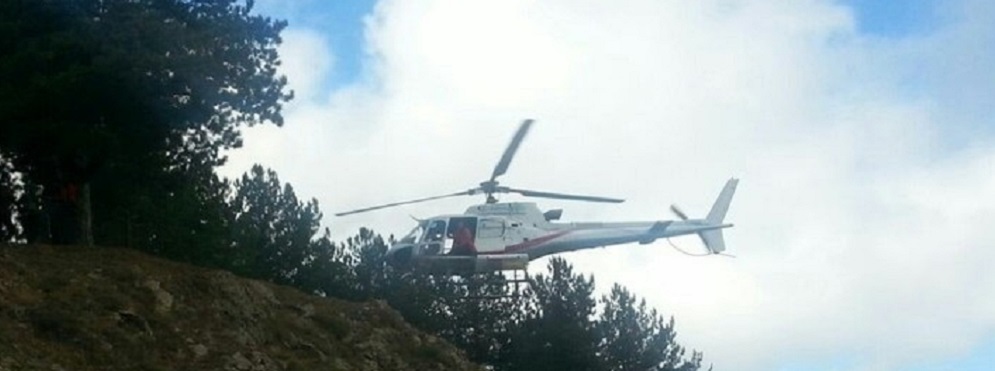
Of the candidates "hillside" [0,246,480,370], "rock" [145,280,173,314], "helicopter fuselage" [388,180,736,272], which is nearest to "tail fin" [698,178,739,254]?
"helicopter fuselage" [388,180,736,272]

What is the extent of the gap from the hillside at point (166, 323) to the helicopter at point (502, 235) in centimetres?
749

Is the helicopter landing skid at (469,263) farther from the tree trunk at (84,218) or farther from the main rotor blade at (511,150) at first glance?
the tree trunk at (84,218)

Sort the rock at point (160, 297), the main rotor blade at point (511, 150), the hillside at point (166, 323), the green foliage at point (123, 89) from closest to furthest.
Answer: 1. the hillside at point (166, 323)
2. the rock at point (160, 297)
3. the green foliage at point (123, 89)
4. the main rotor blade at point (511, 150)

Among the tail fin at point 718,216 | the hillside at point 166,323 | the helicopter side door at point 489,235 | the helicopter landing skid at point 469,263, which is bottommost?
the hillside at point 166,323

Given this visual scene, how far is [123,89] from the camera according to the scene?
96.5ft

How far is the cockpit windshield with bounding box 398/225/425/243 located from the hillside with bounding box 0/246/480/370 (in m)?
7.94

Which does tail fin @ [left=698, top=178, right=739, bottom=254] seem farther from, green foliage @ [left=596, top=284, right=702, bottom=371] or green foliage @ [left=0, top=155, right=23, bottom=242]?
green foliage @ [left=0, top=155, right=23, bottom=242]

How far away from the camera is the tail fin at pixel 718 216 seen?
4867cm

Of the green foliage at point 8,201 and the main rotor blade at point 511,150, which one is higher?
the main rotor blade at point 511,150

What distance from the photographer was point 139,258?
29906 millimetres

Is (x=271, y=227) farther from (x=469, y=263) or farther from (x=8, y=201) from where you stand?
(x=8, y=201)

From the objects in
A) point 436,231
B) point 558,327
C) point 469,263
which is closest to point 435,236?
point 436,231

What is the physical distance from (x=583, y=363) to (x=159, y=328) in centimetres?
2392

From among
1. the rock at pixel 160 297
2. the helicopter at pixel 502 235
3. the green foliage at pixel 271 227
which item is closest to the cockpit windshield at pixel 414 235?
the helicopter at pixel 502 235
